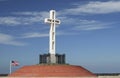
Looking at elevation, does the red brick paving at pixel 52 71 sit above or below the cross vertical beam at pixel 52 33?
below

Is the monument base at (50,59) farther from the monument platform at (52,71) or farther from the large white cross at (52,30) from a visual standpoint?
the monument platform at (52,71)

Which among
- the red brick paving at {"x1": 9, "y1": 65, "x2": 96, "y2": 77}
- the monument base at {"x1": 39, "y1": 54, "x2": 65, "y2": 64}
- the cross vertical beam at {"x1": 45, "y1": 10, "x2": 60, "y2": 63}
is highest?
the cross vertical beam at {"x1": 45, "y1": 10, "x2": 60, "y2": 63}

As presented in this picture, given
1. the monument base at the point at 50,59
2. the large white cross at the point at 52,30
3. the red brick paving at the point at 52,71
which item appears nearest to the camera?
the red brick paving at the point at 52,71

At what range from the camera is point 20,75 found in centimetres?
5128

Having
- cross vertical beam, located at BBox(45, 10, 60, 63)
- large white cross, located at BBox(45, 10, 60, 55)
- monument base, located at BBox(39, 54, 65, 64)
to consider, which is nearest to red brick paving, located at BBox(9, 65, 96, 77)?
monument base, located at BBox(39, 54, 65, 64)

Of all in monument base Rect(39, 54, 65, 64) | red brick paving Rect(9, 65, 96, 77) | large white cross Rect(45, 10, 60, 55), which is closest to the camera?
red brick paving Rect(9, 65, 96, 77)

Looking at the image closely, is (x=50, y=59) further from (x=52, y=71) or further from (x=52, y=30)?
(x=52, y=30)

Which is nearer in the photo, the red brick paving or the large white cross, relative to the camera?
the red brick paving

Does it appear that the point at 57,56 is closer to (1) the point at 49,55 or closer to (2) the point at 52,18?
(1) the point at 49,55

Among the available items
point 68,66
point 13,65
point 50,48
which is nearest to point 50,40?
point 50,48

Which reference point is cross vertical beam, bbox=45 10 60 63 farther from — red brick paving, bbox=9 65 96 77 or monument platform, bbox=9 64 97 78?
red brick paving, bbox=9 65 96 77

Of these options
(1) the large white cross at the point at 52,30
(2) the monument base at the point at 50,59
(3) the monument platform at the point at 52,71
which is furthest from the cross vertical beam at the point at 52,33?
(3) the monument platform at the point at 52,71

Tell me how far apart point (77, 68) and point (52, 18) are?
9.65m

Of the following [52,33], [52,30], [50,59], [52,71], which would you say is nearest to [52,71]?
[52,71]
